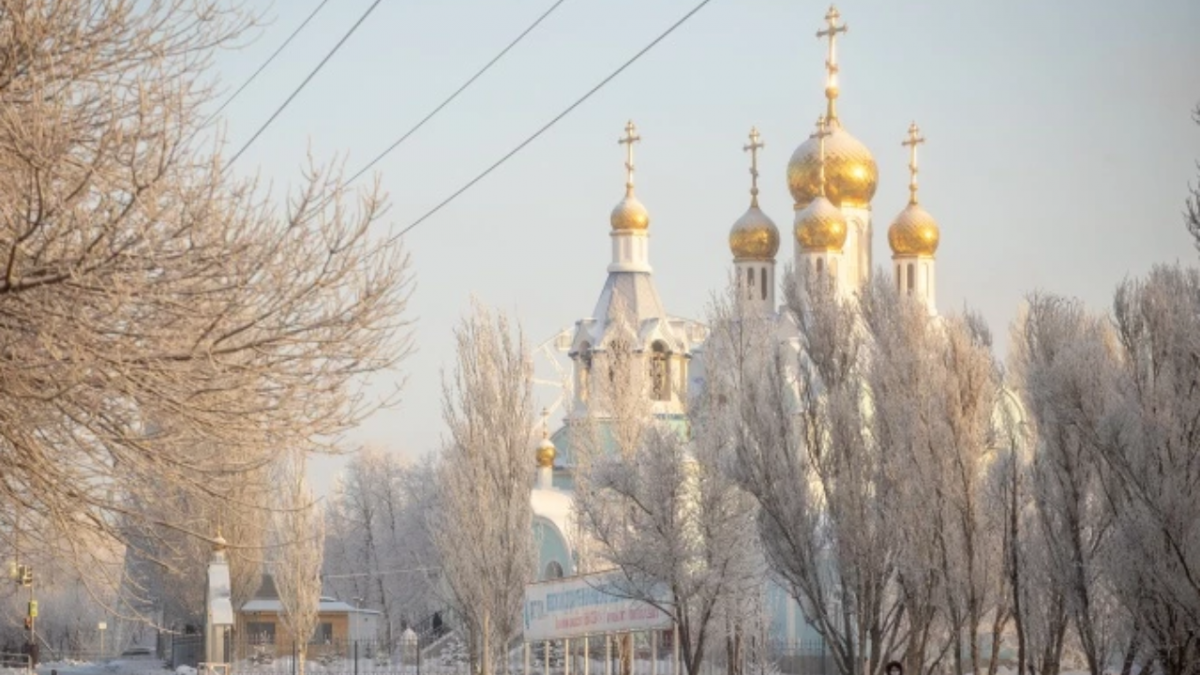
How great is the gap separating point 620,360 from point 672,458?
33.6 ft

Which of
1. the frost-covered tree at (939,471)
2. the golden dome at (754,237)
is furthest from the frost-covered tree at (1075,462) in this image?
the golden dome at (754,237)

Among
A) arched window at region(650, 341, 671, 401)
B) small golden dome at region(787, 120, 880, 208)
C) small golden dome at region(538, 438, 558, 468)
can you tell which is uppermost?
small golden dome at region(787, 120, 880, 208)

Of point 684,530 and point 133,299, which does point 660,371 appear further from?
point 133,299

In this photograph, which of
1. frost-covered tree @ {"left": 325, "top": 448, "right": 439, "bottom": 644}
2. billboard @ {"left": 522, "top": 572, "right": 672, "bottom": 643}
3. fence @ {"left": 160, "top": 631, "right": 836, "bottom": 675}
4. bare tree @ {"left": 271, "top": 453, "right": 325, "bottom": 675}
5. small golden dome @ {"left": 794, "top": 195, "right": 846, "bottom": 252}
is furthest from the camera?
frost-covered tree @ {"left": 325, "top": 448, "right": 439, "bottom": 644}

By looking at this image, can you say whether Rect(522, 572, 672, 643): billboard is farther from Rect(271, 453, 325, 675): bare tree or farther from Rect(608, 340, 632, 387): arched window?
Rect(271, 453, 325, 675): bare tree

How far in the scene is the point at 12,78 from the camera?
11938 millimetres

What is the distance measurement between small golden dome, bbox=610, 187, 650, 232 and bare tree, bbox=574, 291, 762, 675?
83.2 feet

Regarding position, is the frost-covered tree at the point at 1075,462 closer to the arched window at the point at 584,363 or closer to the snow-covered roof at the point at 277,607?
the arched window at the point at 584,363

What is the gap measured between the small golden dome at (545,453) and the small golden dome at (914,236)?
1100cm

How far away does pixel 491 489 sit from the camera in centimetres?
4012

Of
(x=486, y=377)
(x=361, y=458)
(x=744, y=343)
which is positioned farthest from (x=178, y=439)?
(x=361, y=458)

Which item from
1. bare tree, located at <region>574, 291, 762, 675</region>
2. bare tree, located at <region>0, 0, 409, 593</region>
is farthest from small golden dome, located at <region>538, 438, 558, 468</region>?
bare tree, located at <region>0, 0, 409, 593</region>

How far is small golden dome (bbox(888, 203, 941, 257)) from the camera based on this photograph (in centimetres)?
5712

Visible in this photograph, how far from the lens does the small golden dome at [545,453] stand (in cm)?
5684
